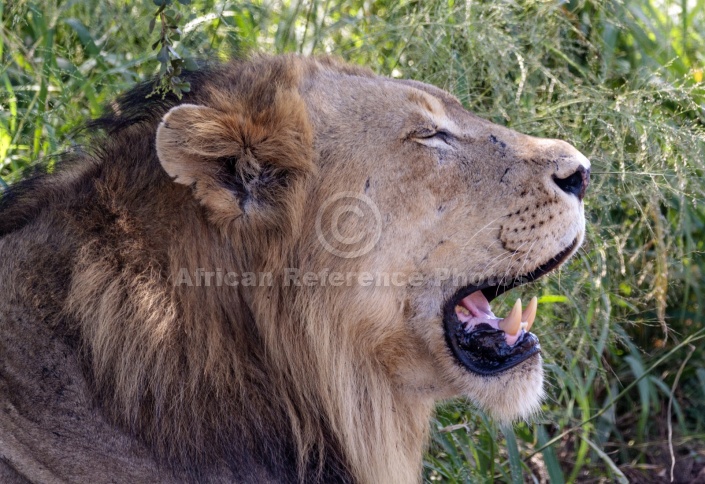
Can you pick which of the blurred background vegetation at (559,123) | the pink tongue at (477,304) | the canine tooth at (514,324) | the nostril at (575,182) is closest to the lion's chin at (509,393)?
the canine tooth at (514,324)

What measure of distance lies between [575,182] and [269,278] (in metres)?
1.00

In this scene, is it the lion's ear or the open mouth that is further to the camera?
the open mouth

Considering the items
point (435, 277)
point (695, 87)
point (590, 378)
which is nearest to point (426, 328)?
point (435, 277)

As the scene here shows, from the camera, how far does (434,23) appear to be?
4.04m

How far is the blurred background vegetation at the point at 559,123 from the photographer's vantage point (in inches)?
152

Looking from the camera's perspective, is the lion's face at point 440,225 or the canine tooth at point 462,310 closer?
the lion's face at point 440,225

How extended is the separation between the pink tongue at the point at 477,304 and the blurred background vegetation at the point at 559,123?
721 mm

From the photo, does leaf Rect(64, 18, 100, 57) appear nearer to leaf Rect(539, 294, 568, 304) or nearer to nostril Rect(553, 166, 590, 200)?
leaf Rect(539, 294, 568, 304)

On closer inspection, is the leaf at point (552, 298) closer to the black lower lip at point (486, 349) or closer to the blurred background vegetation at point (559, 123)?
the blurred background vegetation at point (559, 123)

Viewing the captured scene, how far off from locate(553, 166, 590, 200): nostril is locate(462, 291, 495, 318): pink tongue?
431 millimetres

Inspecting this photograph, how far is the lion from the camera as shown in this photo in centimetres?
255

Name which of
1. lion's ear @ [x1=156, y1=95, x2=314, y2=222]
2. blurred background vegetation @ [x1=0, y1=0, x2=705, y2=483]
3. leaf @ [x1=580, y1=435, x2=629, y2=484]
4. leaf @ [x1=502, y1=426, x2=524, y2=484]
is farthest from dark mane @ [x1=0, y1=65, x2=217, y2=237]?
leaf @ [x1=580, y1=435, x2=629, y2=484]

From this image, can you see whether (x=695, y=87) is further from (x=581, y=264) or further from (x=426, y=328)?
(x=426, y=328)

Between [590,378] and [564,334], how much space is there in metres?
0.23
